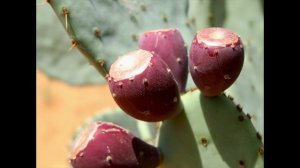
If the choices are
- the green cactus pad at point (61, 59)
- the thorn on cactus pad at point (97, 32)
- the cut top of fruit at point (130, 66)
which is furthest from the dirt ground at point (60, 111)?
the cut top of fruit at point (130, 66)

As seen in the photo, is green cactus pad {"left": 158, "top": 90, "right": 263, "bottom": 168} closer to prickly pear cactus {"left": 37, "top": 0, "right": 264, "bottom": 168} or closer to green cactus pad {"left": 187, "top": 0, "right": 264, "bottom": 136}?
prickly pear cactus {"left": 37, "top": 0, "right": 264, "bottom": 168}

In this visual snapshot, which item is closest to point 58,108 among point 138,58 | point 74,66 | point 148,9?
point 74,66

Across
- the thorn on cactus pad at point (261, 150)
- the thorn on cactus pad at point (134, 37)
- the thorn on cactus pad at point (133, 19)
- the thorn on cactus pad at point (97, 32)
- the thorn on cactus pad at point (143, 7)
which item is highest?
the thorn on cactus pad at point (97, 32)

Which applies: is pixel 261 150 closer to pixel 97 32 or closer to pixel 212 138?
pixel 212 138

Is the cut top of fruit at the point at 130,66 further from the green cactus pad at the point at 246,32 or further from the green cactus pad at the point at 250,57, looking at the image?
the green cactus pad at the point at 250,57

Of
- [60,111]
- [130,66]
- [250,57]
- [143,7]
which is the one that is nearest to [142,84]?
[130,66]

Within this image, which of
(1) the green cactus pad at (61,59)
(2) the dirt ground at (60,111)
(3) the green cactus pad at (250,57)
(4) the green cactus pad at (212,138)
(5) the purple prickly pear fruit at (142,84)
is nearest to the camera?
(5) the purple prickly pear fruit at (142,84)

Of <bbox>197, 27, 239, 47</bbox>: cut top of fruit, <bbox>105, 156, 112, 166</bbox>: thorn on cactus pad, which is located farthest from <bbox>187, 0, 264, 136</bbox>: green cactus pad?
<bbox>105, 156, 112, 166</bbox>: thorn on cactus pad
